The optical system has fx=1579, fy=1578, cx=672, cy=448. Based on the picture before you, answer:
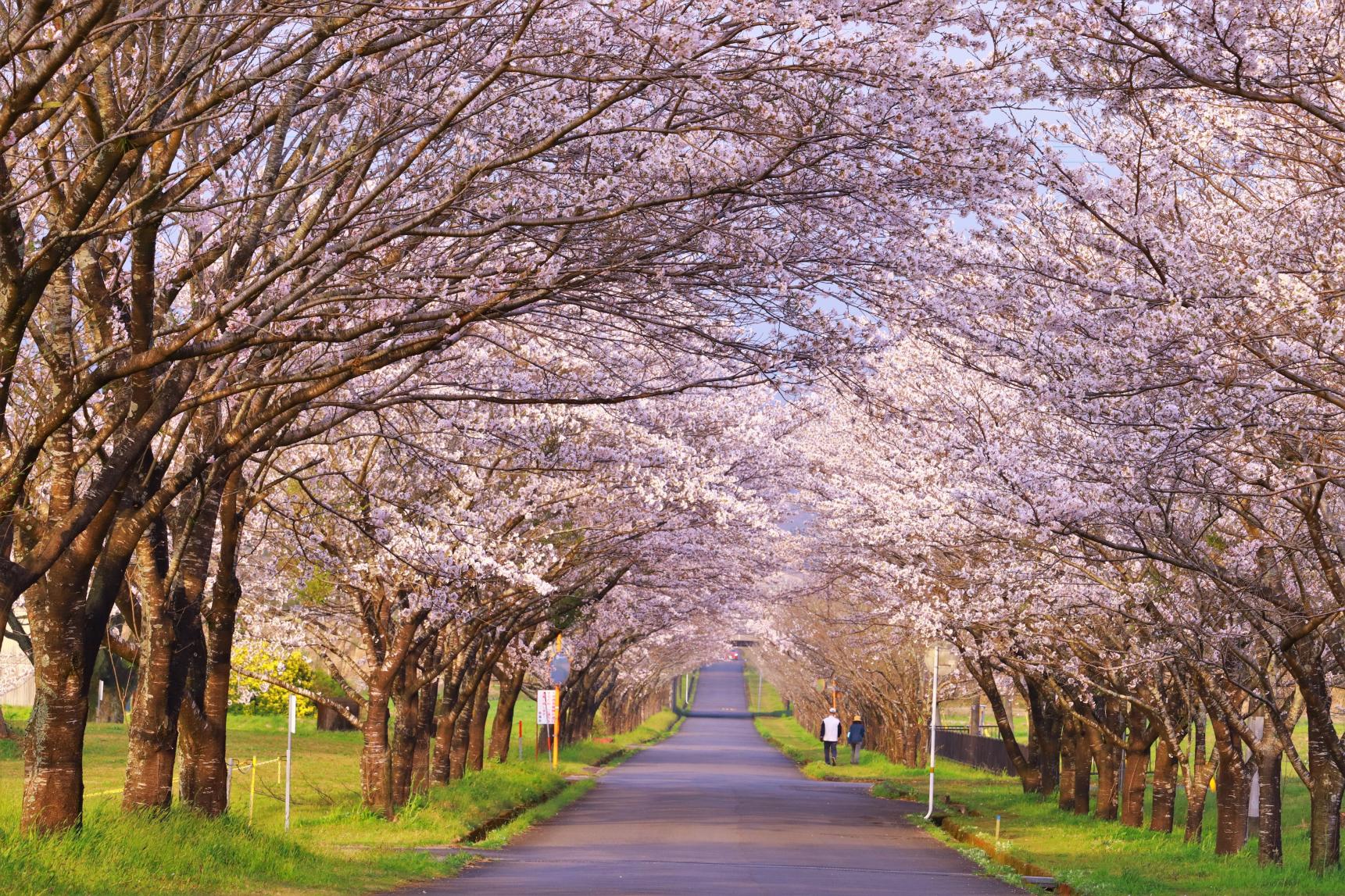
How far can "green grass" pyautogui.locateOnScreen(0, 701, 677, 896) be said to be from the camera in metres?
11.4

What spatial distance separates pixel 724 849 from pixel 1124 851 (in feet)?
17.4

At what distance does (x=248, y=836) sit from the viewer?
49.5 feet

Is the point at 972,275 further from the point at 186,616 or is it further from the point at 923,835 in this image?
the point at 923,835

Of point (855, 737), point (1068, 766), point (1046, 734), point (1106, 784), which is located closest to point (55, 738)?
point (1106, 784)

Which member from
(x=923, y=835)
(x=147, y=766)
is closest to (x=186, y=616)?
(x=147, y=766)

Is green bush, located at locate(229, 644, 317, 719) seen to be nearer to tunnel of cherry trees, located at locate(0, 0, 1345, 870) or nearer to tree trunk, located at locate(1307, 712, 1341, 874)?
tunnel of cherry trees, located at locate(0, 0, 1345, 870)

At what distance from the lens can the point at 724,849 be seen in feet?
70.5

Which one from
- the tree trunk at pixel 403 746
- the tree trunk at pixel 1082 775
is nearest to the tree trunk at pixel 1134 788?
the tree trunk at pixel 1082 775

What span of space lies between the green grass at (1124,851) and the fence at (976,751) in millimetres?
5032

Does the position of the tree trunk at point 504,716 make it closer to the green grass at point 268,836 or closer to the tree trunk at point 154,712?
the green grass at point 268,836

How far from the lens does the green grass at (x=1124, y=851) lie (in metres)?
16.0

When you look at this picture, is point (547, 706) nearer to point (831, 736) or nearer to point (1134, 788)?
point (831, 736)

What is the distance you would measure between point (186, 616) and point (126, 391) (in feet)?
12.8

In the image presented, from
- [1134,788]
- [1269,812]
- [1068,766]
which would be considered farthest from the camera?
[1068,766]
